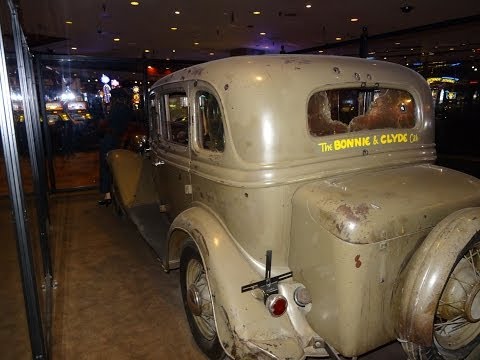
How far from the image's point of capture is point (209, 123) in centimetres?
274

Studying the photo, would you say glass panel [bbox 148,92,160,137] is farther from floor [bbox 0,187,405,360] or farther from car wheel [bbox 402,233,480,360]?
car wheel [bbox 402,233,480,360]

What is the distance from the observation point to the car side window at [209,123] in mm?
2586

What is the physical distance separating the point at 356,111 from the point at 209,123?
1.32 metres

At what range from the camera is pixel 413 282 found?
1886mm

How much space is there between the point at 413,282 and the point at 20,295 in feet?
12.0

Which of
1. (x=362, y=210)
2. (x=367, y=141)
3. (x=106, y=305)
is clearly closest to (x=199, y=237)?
(x=362, y=210)

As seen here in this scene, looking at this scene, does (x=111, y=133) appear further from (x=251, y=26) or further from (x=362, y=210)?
(x=251, y=26)

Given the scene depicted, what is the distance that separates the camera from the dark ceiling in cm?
927

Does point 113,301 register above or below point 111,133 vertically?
below

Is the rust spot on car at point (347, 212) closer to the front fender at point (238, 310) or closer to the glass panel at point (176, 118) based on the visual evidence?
the front fender at point (238, 310)

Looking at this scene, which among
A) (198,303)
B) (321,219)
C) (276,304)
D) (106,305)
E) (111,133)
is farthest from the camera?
(111,133)

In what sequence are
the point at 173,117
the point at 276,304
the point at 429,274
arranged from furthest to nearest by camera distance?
the point at 173,117 → the point at 276,304 → the point at 429,274

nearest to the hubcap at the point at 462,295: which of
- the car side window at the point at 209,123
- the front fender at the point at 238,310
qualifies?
the front fender at the point at 238,310

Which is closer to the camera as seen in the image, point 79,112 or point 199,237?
point 199,237
